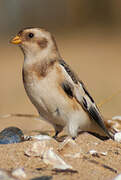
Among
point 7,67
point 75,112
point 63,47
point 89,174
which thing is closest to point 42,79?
point 75,112

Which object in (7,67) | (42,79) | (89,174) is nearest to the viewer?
(89,174)

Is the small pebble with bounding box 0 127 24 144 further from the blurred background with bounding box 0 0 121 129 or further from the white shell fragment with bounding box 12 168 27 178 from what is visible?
the blurred background with bounding box 0 0 121 129

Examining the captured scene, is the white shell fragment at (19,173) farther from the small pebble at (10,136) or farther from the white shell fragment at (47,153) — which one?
the small pebble at (10,136)

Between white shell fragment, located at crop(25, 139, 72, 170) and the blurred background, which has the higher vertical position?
white shell fragment, located at crop(25, 139, 72, 170)

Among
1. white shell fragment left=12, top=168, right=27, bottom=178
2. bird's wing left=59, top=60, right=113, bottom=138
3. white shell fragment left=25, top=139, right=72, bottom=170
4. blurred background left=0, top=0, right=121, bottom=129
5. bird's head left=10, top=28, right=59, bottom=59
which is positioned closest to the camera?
white shell fragment left=12, top=168, right=27, bottom=178

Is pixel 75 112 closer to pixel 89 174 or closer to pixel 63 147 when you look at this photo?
pixel 63 147

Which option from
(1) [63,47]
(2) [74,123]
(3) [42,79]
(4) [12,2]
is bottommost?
(1) [63,47]

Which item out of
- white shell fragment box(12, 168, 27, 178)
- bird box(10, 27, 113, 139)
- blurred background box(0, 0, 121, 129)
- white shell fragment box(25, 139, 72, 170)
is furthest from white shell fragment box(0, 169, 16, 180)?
blurred background box(0, 0, 121, 129)
